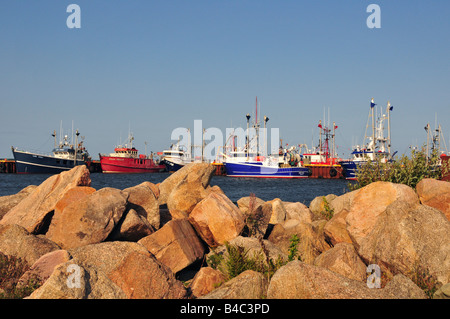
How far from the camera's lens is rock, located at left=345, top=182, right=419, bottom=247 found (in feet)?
29.9

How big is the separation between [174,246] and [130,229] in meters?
1.24

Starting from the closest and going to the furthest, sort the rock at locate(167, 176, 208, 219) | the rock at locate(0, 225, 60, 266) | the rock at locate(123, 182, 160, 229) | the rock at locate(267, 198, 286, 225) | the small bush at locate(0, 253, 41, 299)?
the small bush at locate(0, 253, 41, 299) < the rock at locate(0, 225, 60, 266) < the rock at locate(123, 182, 160, 229) < the rock at locate(167, 176, 208, 219) < the rock at locate(267, 198, 286, 225)

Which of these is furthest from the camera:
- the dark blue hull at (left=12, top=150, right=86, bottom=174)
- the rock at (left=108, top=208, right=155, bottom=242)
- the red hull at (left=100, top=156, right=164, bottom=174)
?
the red hull at (left=100, top=156, right=164, bottom=174)

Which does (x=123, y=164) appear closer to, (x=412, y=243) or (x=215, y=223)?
(x=215, y=223)

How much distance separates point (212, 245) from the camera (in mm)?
9883

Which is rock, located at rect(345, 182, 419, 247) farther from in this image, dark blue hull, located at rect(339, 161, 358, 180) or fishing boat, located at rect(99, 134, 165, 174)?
fishing boat, located at rect(99, 134, 165, 174)

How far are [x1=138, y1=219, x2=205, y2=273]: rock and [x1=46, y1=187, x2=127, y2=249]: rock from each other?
922 millimetres

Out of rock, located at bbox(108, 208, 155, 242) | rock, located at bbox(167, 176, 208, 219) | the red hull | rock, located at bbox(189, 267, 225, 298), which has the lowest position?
the red hull

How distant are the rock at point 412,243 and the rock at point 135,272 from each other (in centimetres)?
409

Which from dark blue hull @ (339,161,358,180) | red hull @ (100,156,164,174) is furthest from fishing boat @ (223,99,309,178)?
red hull @ (100,156,164,174)

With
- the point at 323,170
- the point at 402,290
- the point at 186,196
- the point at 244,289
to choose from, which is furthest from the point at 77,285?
the point at 323,170

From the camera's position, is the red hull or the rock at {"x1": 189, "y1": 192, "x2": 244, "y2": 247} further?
the red hull

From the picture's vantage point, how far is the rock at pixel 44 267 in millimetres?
6875
